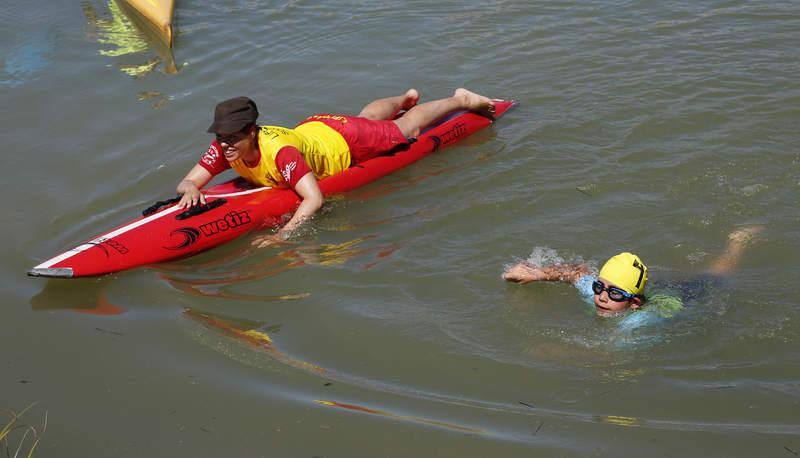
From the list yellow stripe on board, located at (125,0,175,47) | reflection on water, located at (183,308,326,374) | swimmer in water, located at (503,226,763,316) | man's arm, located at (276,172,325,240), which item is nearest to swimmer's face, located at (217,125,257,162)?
man's arm, located at (276,172,325,240)

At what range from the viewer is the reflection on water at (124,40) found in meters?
10.3

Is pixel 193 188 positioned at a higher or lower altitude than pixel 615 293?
higher

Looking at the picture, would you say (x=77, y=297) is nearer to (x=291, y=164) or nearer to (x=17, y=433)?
(x=17, y=433)

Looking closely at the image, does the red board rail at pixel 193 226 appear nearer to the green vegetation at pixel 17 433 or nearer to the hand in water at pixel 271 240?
the hand in water at pixel 271 240

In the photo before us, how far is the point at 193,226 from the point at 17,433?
257 centimetres

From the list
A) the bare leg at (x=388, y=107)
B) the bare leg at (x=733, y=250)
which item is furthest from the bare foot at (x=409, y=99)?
the bare leg at (x=733, y=250)

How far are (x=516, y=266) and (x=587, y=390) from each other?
1.47 metres

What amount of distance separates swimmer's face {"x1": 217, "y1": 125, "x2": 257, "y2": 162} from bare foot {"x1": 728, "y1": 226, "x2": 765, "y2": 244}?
3.71 metres

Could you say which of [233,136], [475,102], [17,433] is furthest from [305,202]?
[17,433]

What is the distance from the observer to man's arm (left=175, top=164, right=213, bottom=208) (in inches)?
255

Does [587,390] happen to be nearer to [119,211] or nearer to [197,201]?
[197,201]

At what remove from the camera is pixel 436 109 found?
804 cm

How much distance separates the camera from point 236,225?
653 centimetres

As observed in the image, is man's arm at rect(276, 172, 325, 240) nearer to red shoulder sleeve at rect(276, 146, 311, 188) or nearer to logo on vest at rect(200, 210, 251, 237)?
red shoulder sleeve at rect(276, 146, 311, 188)
